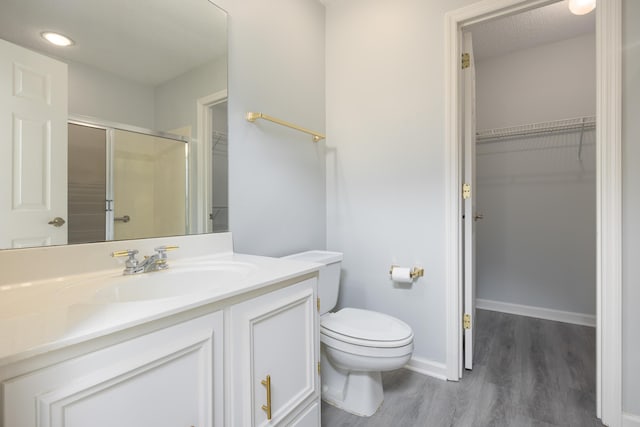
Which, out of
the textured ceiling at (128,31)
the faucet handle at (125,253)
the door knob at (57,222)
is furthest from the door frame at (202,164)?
the door knob at (57,222)

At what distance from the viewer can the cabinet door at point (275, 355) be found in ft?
2.74

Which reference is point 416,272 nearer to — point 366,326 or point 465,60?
point 366,326

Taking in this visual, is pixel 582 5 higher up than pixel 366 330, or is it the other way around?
pixel 582 5

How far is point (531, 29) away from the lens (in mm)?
2426

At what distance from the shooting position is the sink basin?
89 cm

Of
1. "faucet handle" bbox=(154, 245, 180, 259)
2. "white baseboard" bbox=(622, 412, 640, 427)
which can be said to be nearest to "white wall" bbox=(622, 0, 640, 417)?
"white baseboard" bbox=(622, 412, 640, 427)

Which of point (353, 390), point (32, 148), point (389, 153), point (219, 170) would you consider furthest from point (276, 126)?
point (353, 390)

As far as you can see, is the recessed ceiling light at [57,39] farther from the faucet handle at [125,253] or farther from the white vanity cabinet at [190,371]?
the white vanity cabinet at [190,371]

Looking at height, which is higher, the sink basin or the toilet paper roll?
the sink basin

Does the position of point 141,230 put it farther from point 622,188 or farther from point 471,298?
point 622,188

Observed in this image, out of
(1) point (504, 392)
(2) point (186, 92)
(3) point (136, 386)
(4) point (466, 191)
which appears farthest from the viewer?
(4) point (466, 191)

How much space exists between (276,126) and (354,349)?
121 centimetres

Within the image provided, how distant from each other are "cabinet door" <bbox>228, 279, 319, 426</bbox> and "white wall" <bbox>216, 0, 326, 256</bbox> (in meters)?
0.57

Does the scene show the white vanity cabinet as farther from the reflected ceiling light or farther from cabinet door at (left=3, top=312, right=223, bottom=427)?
the reflected ceiling light
